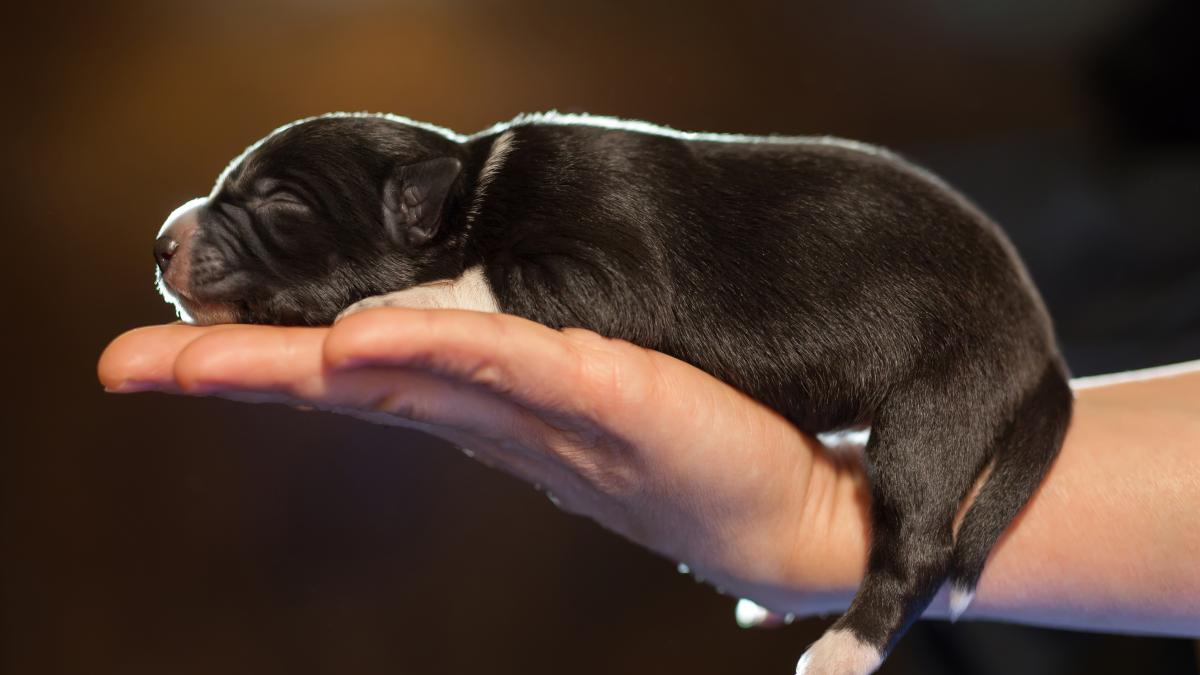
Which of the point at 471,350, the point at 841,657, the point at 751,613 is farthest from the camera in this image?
the point at 751,613

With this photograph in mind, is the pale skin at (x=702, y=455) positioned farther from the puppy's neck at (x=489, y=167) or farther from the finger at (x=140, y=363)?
the puppy's neck at (x=489, y=167)

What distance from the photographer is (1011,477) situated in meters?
1.77

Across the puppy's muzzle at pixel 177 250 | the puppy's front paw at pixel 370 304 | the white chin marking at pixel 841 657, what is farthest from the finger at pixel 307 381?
the white chin marking at pixel 841 657

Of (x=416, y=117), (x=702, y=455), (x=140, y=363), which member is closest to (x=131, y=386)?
(x=140, y=363)

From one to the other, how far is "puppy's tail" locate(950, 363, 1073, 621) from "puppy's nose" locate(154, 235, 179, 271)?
1.52m

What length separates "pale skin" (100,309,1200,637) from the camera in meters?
1.44

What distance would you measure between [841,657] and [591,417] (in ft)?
1.91

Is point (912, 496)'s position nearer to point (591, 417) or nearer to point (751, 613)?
point (591, 417)

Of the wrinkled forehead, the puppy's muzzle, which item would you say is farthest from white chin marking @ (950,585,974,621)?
the puppy's muzzle

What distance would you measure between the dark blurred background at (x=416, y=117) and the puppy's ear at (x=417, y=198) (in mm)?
1905

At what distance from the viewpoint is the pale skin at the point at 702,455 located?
144 centimetres

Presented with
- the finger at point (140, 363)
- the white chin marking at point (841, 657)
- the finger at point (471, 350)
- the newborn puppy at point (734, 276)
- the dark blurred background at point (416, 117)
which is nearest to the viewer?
the finger at point (471, 350)

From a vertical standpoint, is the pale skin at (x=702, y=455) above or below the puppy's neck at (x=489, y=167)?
below

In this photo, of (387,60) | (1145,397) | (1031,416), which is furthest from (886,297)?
(387,60)
